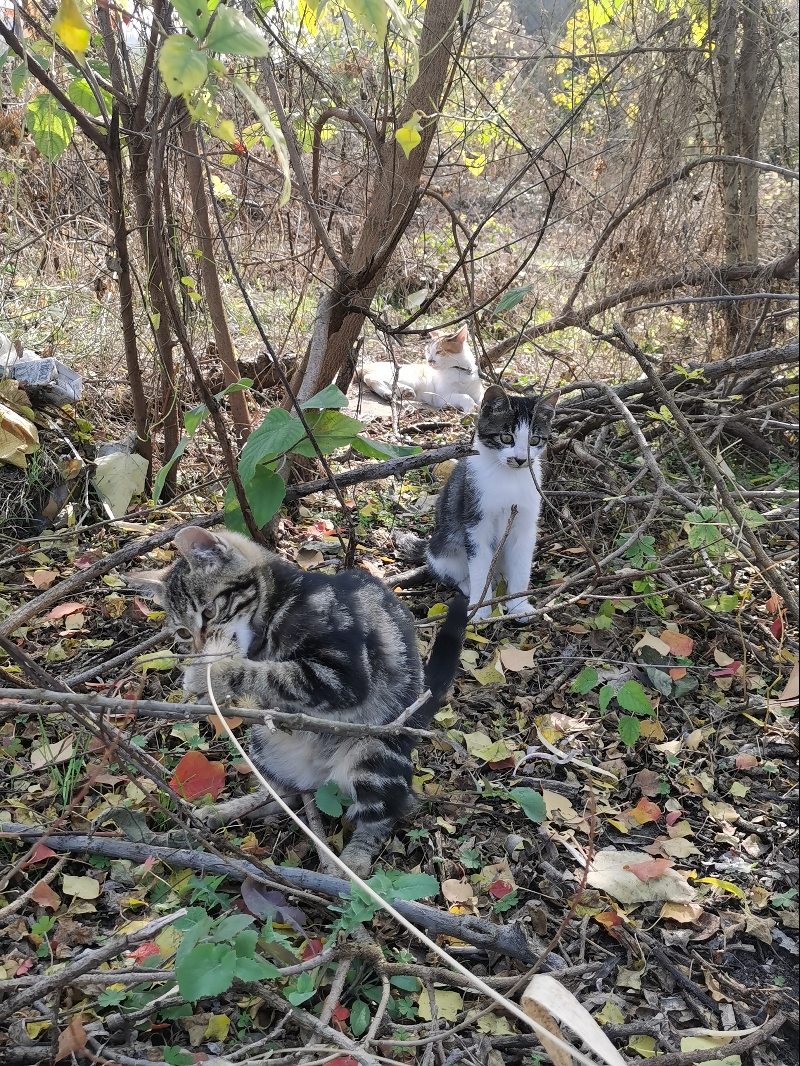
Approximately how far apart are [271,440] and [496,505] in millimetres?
Answer: 1177

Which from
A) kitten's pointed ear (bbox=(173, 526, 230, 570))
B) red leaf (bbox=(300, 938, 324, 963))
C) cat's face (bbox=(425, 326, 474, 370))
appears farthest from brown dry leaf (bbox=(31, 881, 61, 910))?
cat's face (bbox=(425, 326, 474, 370))

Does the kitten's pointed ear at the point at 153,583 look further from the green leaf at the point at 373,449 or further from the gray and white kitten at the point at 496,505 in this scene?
the gray and white kitten at the point at 496,505

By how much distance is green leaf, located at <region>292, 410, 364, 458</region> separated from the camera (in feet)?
9.84

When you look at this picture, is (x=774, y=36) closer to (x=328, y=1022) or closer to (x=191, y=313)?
(x=191, y=313)

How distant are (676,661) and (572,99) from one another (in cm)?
362

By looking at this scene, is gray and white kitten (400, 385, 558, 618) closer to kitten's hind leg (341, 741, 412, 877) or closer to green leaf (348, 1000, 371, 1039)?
kitten's hind leg (341, 741, 412, 877)

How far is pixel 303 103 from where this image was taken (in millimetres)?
3730

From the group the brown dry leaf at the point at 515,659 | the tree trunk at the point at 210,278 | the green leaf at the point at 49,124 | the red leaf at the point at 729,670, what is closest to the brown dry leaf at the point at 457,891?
the brown dry leaf at the point at 515,659

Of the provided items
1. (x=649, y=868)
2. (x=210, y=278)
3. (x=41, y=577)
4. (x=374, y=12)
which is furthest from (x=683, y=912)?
(x=210, y=278)

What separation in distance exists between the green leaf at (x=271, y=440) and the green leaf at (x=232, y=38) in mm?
1748

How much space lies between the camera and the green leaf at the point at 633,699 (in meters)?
2.66

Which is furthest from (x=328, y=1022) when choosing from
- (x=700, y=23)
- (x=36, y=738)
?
(x=700, y=23)

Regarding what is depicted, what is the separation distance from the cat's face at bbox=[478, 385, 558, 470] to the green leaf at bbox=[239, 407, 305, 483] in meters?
1.04

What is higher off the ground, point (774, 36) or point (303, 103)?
point (774, 36)
